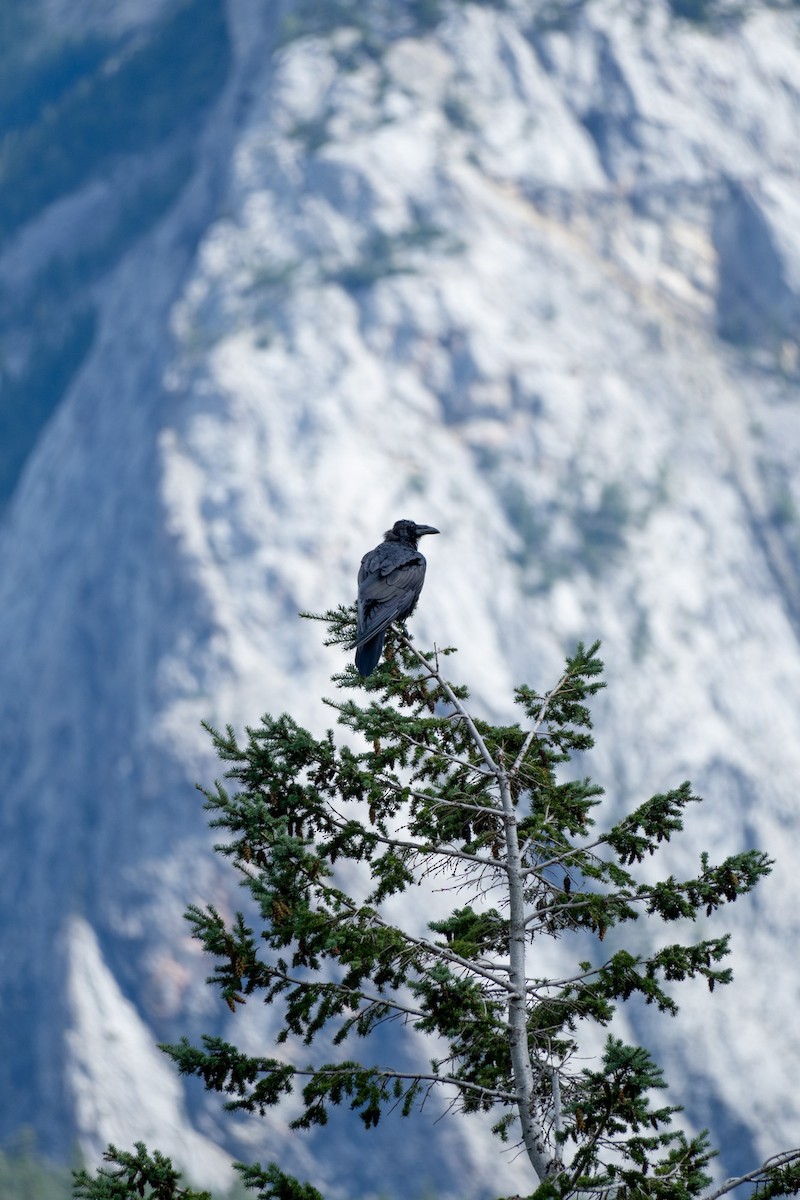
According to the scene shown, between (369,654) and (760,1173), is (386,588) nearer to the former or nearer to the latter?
(369,654)

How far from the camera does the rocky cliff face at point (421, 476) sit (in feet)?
381

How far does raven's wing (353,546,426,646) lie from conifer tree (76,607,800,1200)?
1.03 metres

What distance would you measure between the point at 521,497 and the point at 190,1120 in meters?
54.0

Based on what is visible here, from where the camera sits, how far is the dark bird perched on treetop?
45.0ft

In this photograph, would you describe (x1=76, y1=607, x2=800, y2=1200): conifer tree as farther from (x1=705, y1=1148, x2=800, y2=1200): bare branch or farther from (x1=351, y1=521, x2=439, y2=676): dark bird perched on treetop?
(x1=351, y1=521, x2=439, y2=676): dark bird perched on treetop

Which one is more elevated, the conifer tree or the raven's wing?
the raven's wing

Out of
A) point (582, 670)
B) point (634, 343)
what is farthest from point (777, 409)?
→ point (582, 670)

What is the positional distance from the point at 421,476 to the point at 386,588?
11317 cm

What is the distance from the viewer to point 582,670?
12906 millimetres

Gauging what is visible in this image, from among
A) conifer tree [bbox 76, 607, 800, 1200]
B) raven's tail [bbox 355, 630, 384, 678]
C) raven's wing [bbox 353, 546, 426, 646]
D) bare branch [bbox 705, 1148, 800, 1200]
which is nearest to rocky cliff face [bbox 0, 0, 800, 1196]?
raven's wing [bbox 353, 546, 426, 646]

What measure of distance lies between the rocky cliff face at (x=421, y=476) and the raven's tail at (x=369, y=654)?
318 ft

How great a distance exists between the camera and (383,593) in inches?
582

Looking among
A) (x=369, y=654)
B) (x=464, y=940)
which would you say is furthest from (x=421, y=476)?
(x=464, y=940)

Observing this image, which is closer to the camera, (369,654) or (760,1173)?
(760,1173)
